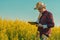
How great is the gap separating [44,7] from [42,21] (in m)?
0.39

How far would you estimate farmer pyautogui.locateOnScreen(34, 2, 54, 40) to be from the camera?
296 inches

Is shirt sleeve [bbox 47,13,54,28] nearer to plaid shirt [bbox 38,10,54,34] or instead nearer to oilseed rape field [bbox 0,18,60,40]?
plaid shirt [bbox 38,10,54,34]

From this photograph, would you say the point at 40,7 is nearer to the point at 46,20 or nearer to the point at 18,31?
the point at 46,20

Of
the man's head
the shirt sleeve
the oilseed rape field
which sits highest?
the man's head

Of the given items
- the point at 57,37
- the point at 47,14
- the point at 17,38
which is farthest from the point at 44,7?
Result: the point at 57,37

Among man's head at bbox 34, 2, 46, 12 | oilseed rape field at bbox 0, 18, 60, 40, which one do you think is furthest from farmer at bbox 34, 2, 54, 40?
oilseed rape field at bbox 0, 18, 60, 40

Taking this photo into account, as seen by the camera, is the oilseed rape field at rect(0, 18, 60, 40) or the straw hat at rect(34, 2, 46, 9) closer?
the straw hat at rect(34, 2, 46, 9)

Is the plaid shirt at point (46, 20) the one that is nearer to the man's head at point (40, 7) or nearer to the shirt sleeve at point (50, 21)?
the shirt sleeve at point (50, 21)

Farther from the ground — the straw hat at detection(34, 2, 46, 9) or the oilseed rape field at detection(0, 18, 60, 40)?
the straw hat at detection(34, 2, 46, 9)

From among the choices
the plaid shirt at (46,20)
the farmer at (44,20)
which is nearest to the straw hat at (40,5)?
Answer: the farmer at (44,20)

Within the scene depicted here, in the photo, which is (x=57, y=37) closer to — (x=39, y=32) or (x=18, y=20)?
(x=18, y=20)

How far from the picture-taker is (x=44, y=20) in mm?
7656

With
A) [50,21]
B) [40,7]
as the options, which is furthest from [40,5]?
[50,21]

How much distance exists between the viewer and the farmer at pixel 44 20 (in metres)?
7.53
